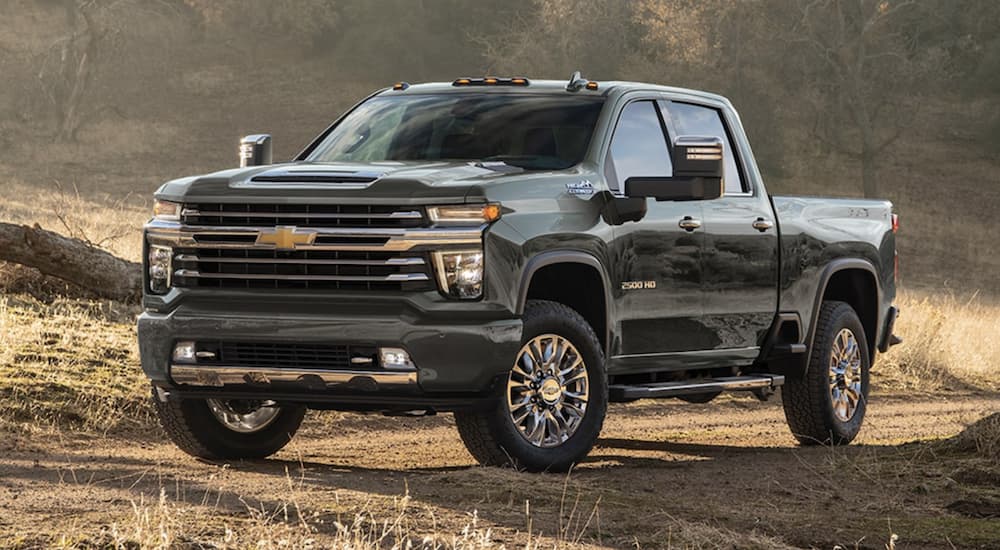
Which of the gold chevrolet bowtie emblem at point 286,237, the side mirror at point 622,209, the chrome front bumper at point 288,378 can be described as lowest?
the chrome front bumper at point 288,378

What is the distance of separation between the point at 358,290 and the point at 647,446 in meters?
3.75

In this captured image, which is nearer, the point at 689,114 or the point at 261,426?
the point at 261,426

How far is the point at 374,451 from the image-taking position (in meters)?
10.6

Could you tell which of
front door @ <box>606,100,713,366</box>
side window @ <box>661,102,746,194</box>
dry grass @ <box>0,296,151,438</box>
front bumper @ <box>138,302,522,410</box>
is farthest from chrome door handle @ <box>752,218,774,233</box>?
dry grass @ <box>0,296,151,438</box>

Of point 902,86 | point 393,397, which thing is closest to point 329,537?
point 393,397

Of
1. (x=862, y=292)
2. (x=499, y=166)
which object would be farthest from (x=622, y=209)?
(x=862, y=292)

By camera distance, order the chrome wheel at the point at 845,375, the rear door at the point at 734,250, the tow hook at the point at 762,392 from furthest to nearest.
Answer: the chrome wheel at the point at 845,375 → the tow hook at the point at 762,392 → the rear door at the point at 734,250

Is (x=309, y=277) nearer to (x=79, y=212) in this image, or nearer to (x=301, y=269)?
(x=301, y=269)

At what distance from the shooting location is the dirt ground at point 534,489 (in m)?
7.19

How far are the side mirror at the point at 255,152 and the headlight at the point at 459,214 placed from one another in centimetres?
202

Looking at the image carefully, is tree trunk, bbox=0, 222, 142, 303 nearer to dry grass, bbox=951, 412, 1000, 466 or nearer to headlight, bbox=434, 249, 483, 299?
headlight, bbox=434, 249, 483, 299

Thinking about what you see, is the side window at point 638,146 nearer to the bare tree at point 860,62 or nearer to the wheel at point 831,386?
the wheel at point 831,386

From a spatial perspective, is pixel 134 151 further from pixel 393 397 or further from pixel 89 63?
pixel 393 397

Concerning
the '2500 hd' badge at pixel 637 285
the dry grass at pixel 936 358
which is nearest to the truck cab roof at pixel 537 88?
the '2500 hd' badge at pixel 637 285
